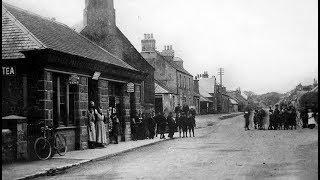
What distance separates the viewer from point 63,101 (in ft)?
53.5

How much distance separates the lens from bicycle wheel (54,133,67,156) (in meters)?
14.5

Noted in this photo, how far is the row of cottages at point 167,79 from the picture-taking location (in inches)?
1670

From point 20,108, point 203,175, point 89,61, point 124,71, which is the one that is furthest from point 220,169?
point 124,71

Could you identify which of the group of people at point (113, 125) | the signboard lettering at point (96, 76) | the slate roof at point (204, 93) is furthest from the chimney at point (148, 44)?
the slate roof at point (204, 93)

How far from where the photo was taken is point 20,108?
14828 millimetres

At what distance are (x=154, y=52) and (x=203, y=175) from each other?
37.1m

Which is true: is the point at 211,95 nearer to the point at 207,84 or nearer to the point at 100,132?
the point at 207,84

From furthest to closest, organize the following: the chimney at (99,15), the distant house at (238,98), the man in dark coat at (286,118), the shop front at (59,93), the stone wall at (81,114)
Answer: the distant house at (238,98), the man in dark coat at (286,118), the chimney at (99,15), the stone wall at (81,114), the shop front at (59,93)

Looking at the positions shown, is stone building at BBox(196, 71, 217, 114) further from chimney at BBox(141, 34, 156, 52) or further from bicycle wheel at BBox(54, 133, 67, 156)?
bicycle wheel at BBox(54, 133, 67, 156)

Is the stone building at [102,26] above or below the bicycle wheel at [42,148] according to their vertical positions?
above

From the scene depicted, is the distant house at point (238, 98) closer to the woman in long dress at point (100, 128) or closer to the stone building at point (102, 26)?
the stone building at point (102, 26)

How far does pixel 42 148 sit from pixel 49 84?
2.63 m

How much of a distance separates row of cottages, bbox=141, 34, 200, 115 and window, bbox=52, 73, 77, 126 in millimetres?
22847

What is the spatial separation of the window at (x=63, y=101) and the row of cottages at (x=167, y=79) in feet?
75.0
